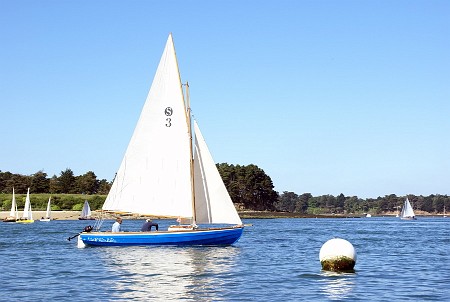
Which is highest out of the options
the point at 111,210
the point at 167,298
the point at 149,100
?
the point at 149,100

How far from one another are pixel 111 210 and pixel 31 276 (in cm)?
2062

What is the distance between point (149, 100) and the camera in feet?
193

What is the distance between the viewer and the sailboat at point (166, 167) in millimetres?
58000

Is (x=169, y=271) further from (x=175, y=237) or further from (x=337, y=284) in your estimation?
(x=175, y=237)

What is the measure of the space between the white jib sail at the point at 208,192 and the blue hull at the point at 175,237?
118 centimetres

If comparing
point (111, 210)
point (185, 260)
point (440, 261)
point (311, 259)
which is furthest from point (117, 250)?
point (440, 261)

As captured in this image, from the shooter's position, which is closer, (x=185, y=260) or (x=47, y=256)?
(x=185, y=260)

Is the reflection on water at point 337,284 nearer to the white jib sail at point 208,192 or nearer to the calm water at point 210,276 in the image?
the calm water at point 210,276

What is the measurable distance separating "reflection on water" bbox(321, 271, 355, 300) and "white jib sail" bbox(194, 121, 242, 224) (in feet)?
61.6

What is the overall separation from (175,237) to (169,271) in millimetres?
16837

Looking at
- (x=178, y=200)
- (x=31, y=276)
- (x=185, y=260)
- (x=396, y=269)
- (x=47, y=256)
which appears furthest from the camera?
(x=178, y=200)

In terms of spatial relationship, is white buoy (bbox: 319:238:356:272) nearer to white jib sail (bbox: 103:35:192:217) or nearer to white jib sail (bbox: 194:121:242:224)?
white jib sail (bbox: 194:121:242:224)

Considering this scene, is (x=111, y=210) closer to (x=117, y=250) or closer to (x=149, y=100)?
(x=117, y=250)

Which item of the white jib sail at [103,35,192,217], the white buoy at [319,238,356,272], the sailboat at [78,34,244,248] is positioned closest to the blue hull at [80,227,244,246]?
the sailboat at [78,34,244,248]
